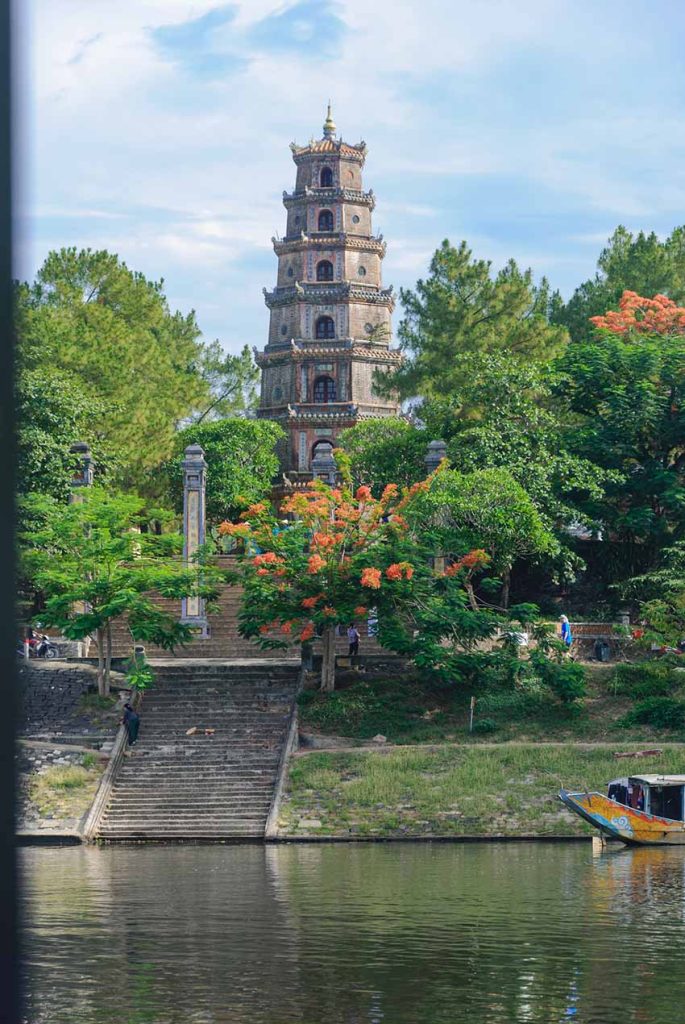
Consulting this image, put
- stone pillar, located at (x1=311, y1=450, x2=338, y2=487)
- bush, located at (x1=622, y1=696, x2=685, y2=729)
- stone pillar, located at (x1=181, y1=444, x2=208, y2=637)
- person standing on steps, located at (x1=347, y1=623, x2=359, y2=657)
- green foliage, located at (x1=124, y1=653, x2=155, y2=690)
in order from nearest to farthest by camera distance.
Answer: bush, located at (x1=622, y1=696, x2=685, y2=729)
green foliage, located at (x1=124, y1=653, x2=155, y2=690)
person standing on steps, located at (x1=347, y1=623, x2=359, y2=657)
stone pillar, located at (x1=181, y1=444, x2=208, y2=637)
stone pillar, located at (x1=311, y1=450, x2=338, y2=487)

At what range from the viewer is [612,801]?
1120 inches

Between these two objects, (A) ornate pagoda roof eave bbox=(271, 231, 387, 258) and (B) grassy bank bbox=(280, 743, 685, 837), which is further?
(A) ornate pagoda roof eave bbox=(271, 231, 387, 258)

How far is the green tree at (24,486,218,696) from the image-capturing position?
34.8m

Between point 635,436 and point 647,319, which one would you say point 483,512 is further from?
point 647,319

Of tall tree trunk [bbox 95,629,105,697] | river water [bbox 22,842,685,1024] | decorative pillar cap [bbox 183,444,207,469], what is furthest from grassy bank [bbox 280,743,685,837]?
decorative pillar cap [bbox 183,444,207,469]

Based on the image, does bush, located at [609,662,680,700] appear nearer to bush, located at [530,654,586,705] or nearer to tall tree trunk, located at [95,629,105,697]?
bush, located at [530,654,586,705]

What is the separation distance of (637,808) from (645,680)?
8003 mm

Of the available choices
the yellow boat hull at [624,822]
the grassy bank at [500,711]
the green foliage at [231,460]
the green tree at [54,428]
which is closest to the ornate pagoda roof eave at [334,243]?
the green foliage at [231,460]

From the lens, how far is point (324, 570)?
35.0m

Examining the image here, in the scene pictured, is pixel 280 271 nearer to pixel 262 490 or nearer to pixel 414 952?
pixel 262 490

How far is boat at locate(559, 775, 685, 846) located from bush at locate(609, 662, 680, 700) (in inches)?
276

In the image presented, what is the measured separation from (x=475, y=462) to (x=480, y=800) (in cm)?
1548

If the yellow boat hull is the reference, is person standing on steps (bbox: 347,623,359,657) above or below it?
above

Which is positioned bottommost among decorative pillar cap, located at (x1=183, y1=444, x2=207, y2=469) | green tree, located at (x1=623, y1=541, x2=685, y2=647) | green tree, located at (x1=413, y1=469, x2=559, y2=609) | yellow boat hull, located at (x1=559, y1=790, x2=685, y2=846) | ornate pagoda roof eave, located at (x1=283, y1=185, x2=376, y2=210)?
yellow boat hull, located at (x1=559, y1=790, x2=685, y2=846)
